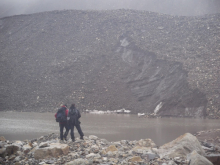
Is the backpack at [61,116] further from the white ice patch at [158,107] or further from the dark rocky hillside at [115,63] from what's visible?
the white ice patch at [158,107]

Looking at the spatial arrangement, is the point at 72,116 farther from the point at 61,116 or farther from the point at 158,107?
the point at 158,107

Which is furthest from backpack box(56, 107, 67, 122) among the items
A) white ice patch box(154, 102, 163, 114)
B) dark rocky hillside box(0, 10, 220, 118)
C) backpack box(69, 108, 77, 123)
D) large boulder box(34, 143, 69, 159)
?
white ice patch box(154, 102, 163, 114)

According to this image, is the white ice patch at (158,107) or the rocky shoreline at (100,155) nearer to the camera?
the rocky shoreline at (100,155)

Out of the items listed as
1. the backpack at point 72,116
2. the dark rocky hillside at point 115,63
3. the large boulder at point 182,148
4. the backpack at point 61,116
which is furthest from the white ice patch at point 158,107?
the large boulder at point 182,148

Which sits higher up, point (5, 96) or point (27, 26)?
point (27, 26)

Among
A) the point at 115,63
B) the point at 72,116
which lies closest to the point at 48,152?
the point at 72,116

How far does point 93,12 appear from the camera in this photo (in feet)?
171

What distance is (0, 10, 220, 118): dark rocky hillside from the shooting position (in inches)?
1192

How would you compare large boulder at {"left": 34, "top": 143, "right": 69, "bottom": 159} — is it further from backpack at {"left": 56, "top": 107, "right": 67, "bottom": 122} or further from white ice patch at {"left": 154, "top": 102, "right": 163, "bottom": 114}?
A: white ice patch at {"left": 154, "top": 102, "right": 163, "bottom": 114}

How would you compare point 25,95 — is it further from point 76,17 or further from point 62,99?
point 76,17

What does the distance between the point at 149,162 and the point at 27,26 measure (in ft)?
163

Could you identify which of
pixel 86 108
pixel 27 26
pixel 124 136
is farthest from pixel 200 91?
pixel 27 26

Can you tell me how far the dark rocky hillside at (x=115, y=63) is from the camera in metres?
30.3

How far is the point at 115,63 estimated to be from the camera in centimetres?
3866
